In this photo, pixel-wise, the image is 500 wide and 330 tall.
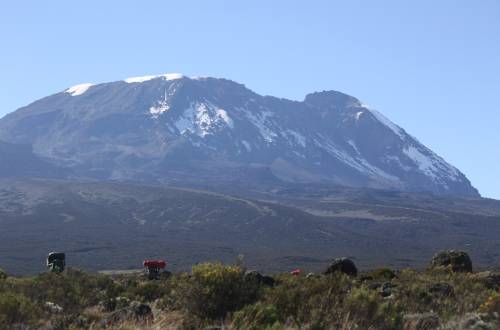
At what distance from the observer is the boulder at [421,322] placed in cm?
1261

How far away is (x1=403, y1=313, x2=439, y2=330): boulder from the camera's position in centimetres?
1261

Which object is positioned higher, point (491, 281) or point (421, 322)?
point (421, 322)

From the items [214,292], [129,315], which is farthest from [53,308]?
[214,292]

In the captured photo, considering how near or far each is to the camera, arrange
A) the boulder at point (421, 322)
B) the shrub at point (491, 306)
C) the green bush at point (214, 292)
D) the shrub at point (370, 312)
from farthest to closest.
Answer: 1. the green bush at point (214, 292)
2. the shrub at point (491, 306)
3. the boulder at point (421, 322)
4. the shrub at point (370, 312)

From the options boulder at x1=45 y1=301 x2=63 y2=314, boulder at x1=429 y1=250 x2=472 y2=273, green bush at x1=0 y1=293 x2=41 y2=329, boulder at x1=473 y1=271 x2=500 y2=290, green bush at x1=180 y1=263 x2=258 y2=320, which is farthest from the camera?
boulder at x1=429 y1=250 x2=472 y2=273

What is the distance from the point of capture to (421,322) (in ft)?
41.8

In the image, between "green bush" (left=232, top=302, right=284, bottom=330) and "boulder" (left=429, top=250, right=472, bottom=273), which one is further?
"boulder" (left=429, top=250, right=472, bottom=273)

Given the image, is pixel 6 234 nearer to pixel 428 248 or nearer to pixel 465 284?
pixel 428 248

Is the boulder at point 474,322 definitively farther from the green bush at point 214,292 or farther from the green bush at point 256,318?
the green bush at point 214,292

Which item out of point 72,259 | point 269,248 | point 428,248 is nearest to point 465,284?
point 72,259

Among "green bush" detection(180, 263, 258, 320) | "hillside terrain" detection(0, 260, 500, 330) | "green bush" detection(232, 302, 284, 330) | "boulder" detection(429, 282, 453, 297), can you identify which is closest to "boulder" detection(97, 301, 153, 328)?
"hillside terrain" detection(0, 260, 500, 330)

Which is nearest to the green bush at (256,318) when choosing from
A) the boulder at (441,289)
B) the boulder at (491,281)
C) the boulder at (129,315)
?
the boulder at (129,315)

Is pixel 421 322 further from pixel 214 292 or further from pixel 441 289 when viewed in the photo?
pixel 441 289

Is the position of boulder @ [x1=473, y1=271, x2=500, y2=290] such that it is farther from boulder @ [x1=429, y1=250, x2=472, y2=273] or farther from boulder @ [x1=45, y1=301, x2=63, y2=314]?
boulder @ [x1=45, y1=301, x2=63, y2=314]
